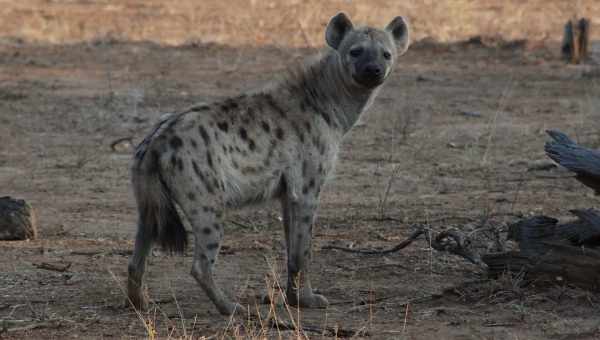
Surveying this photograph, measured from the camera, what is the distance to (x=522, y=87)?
38.7 feet

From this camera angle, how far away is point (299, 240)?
199 inches

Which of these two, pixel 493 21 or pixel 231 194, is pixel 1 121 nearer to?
pixel 231 194

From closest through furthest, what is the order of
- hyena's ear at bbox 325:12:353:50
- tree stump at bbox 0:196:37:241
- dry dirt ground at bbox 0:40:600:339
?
dry dirt ground at bbox 0:40:600:339
hyena's ear at bbox 325:12:353:50
tree stump at bbox 0:196:37:241

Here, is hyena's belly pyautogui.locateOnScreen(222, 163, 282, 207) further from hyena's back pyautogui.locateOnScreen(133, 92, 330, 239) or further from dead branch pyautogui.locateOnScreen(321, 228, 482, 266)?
dead branch pyautogui.locateOnScreen(321, 228, 482, 266)

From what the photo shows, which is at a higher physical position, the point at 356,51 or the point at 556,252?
the point at 356,51

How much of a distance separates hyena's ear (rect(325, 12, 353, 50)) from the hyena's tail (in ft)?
4.04

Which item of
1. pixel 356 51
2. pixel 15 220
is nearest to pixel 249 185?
pixel 356 51

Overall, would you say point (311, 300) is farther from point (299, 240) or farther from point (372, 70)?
point (372, 70)

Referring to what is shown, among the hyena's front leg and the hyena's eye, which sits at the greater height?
the hyena's eye

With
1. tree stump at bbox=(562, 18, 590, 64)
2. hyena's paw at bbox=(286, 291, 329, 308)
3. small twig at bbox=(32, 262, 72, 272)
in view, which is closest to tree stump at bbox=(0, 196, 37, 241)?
small twig at bbox=(32, 262, 72, 272)

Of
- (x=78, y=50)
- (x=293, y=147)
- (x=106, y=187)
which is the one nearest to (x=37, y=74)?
(x=78, y=50)

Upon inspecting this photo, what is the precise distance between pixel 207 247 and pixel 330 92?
1.11 m

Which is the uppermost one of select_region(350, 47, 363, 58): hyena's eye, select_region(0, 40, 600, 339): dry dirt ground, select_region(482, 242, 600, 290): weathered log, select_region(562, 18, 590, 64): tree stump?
select_region(350, 47, 363, 58): hyena's eye

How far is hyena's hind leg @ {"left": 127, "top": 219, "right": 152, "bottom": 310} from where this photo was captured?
474cm
